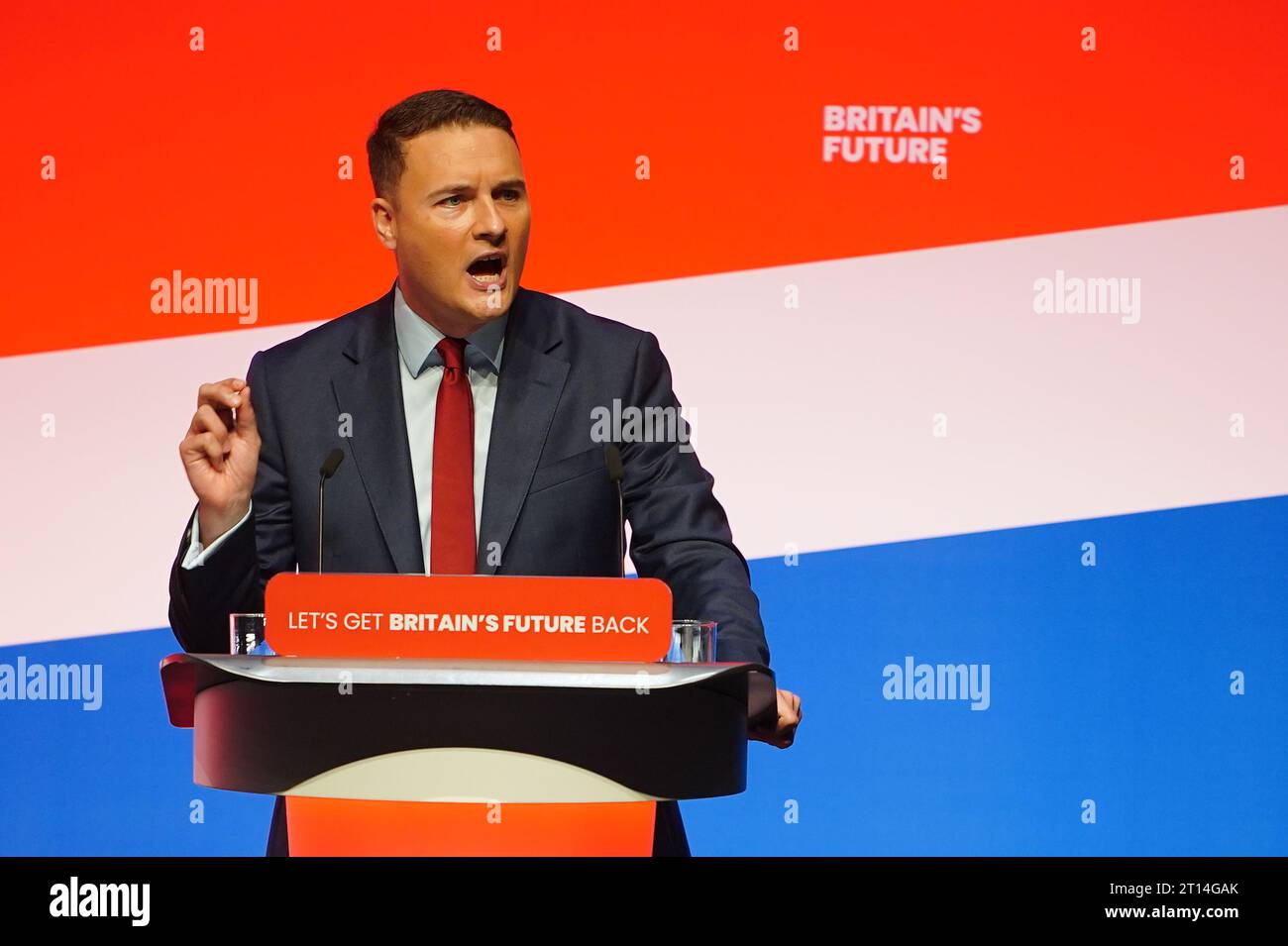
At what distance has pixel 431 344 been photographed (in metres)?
2.55

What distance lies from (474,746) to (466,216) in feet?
3.45

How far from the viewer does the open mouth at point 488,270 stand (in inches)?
96.3

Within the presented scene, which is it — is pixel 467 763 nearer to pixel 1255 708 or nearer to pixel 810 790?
pixel 810 790

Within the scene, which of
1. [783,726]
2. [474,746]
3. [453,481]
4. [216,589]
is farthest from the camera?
[453,481]

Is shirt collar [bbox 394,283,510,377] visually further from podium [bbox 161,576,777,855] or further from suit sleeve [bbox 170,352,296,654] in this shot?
podium [bbox 161,576,777,855]

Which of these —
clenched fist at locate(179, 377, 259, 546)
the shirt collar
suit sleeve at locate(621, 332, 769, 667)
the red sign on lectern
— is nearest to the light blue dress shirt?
the shirt collar

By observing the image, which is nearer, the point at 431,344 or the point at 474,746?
the point at 474,746

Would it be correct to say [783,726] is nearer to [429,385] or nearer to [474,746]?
[474,746]

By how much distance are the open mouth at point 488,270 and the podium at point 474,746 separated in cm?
88

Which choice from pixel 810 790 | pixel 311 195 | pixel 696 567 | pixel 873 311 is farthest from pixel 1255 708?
pixel 311 195

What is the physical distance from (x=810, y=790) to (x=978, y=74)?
1.86m

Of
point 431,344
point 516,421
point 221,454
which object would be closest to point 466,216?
point 431,344

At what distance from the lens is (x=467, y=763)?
5.45 ft

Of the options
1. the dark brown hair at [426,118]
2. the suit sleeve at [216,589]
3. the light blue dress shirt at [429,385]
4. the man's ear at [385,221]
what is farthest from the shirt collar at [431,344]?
the suit sleeve at [216,589]
